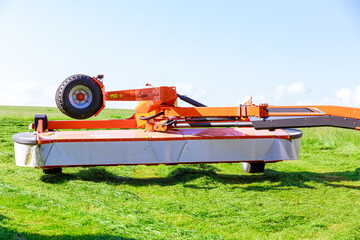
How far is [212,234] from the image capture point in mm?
4969

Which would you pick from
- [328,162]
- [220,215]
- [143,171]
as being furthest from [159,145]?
[328,162]

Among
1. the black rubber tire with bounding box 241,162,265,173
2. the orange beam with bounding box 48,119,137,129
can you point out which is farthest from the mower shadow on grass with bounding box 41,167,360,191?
the orange beam with bounding box 48,119,137,129

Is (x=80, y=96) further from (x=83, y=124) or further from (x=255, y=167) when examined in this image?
(x=255, y=167)

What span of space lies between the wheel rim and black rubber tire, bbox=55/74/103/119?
58 millimetres

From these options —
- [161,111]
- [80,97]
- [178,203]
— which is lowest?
[178,203]

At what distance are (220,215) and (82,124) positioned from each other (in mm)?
4378

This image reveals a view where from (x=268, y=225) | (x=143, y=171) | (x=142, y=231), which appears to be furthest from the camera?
(x=143, y=171)

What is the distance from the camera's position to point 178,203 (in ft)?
21.2

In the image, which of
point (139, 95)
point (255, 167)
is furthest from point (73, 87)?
point (255, 167)

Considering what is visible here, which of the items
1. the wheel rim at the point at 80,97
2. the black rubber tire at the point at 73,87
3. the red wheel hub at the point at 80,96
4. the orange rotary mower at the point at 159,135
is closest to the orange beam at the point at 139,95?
the orange rotary mower at the point at 159,135

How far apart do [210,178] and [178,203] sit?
1.86 meters

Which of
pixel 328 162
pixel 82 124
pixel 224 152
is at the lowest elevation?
pixel 328 162

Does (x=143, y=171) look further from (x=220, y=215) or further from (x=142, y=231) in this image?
(x=142, y=231)

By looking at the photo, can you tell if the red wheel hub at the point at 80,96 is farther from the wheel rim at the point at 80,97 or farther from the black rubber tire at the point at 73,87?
the black rubber tire at the point at 73,87
